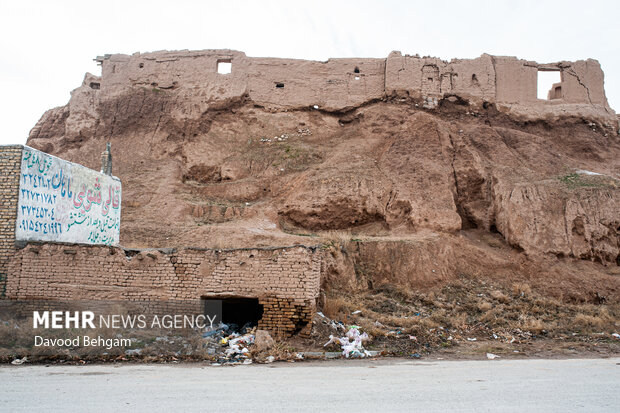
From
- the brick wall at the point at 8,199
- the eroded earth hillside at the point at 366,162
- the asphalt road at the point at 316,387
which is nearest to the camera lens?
the asphalt road at the point at 316,387

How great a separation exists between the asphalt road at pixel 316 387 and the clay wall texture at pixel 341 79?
50.4ft

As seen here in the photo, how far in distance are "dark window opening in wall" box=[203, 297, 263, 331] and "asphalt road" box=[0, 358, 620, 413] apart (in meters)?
2.02

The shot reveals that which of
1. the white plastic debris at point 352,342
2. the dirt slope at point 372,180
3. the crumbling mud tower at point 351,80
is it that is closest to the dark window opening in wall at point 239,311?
the white plastic debris at point 352,342

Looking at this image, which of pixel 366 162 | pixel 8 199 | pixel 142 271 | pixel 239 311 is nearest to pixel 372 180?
pixel 366 162

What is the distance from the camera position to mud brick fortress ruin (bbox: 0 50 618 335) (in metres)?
9.37

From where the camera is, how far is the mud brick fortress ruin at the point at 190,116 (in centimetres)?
937

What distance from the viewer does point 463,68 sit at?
843 inches

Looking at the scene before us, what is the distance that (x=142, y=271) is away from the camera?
9.53 m

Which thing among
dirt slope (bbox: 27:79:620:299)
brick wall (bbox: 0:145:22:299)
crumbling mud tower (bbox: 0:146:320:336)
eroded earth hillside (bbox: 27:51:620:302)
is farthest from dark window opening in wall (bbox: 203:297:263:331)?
brick wall (bbox: 0:145:22:299)

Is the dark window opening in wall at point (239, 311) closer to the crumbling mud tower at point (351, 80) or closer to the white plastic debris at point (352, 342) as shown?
the white plastic debris at point (352, 342)

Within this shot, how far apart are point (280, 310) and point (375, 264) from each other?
18.2 ft

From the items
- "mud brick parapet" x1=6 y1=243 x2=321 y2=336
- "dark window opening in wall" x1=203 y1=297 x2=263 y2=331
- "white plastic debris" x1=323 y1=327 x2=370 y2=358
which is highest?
"mud brick parapet" x1=6 y1=243 x2=321 y2=336

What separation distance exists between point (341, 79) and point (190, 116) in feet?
22.8

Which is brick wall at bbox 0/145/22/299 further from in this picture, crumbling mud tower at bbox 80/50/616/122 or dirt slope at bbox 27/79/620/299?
crumbling mud tower at bbox 80/50/616/122
